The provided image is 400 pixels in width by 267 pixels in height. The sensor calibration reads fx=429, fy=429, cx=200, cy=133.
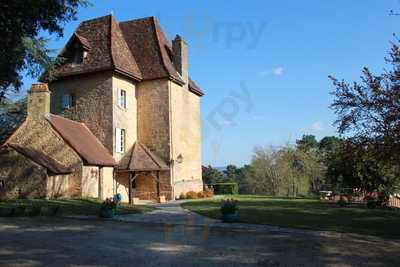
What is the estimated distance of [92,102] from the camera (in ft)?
94.1

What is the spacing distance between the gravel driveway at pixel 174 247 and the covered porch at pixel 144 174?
44.8 ft

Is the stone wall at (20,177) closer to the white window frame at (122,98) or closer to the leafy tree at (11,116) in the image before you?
the white window frame at (122,98)

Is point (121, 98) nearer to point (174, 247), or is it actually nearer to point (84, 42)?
point (84, 42)

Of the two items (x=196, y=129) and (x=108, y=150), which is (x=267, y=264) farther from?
(x=196, y=129)

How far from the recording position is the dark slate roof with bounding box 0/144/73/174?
22562 millimetres

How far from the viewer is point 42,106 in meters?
24.7

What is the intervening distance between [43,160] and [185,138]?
39.2ft

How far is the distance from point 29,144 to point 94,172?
3.98m

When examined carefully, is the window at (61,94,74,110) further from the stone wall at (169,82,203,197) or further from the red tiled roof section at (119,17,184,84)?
the stone wall at (169,82,203,197)

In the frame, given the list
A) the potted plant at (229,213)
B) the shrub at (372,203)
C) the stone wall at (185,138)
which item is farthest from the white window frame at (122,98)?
the shrub at (372,203)

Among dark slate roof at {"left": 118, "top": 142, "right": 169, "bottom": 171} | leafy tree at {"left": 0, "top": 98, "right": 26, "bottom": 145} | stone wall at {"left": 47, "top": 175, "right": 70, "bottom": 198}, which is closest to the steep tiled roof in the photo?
dark slate roof at {"left": 118, "top": 142, "right": 169, "bottom": 171}

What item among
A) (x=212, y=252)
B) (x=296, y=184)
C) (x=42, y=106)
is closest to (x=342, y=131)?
(x=212, y=252)

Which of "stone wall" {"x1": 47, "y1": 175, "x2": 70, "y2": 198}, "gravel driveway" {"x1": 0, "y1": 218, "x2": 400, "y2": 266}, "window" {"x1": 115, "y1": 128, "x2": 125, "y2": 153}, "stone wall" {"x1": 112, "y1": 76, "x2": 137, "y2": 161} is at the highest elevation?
"stone wall" {"x1": 112, "y1": 76, "x2": 137, "y2": 161}

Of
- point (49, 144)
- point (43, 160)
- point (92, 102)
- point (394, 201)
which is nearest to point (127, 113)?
point (92, 102)
